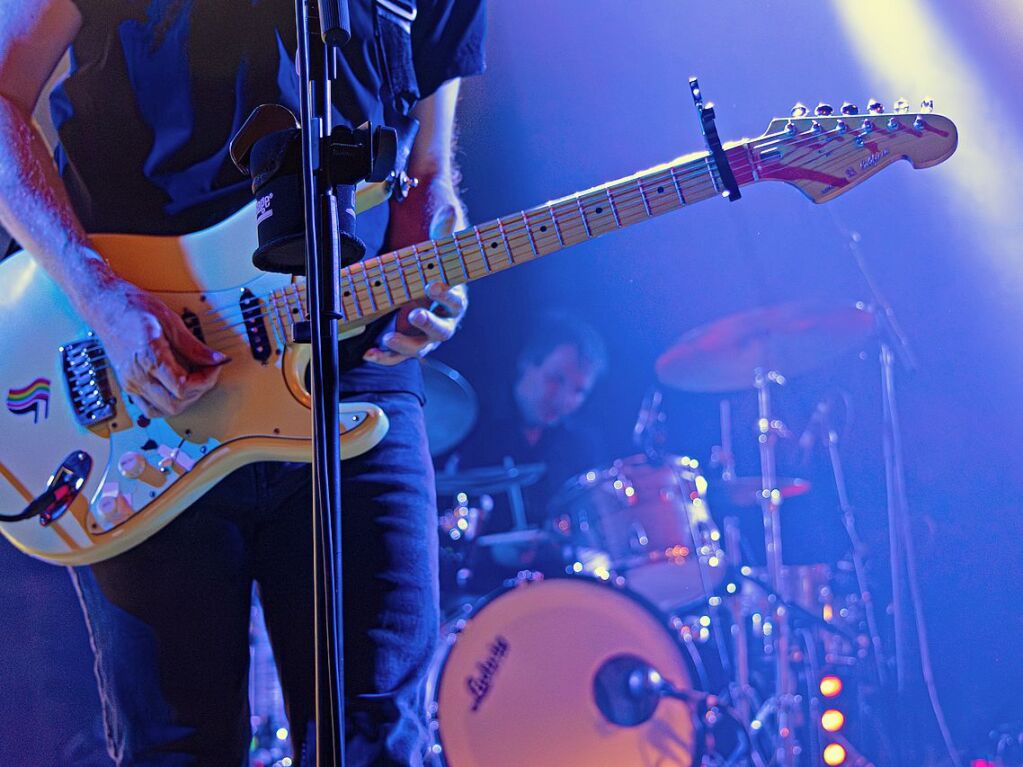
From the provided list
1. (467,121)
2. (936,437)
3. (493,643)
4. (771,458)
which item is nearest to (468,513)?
(493,643)

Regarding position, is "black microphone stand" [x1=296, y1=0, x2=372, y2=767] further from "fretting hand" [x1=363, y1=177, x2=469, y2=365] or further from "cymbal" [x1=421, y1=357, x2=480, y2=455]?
"cymbal" [x1=421, y1=357, x2=480, y2=455]

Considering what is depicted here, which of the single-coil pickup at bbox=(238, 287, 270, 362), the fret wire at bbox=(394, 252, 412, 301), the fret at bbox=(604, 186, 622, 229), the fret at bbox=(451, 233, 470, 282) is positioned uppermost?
the fret at bbox=(604, 186, 622, 229)

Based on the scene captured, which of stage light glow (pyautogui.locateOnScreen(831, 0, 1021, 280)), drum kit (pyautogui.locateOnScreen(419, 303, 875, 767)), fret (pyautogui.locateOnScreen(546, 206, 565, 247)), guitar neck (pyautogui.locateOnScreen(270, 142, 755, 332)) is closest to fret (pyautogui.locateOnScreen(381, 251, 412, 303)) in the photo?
guitar neck (pyautogui.locateOnScreen(270, 142, 755, 332))

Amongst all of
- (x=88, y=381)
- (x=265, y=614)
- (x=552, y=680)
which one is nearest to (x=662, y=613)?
(x=552, y=680)

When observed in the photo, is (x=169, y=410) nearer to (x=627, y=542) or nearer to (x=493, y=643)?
(x=493, y=643)

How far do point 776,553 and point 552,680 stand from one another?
58cm

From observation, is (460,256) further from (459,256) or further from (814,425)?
(814,425)

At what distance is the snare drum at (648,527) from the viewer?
211cm

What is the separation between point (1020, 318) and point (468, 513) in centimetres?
130

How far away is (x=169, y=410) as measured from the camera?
1.50 metres

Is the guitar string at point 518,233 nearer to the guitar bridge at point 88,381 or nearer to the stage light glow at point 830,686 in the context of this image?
the guitar bridge at point 88,381

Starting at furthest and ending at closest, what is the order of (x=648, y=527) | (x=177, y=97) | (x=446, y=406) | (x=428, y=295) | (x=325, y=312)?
(x=648, y=527) < (x=446, y=406) < (x=177, y=97) < (x=428, y=295) < (x=325, y=312)

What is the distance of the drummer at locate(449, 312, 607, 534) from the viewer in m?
2.11

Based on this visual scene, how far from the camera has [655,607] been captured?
6.22ft
